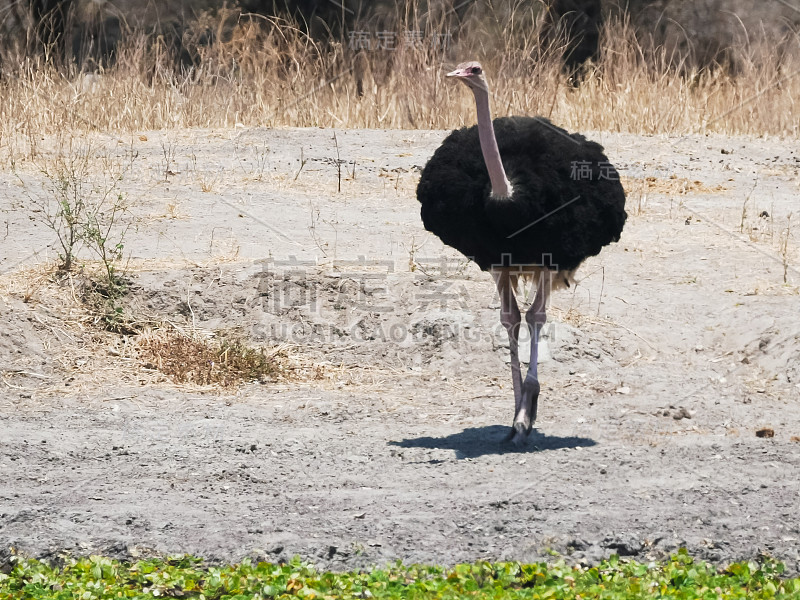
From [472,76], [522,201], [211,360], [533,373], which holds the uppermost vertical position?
[472,76]

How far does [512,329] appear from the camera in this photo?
22.7 ft

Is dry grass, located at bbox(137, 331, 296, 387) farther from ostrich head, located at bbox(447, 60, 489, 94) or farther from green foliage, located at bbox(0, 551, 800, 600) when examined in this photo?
green foliage, located at bbox(0, 551, 800, 600)

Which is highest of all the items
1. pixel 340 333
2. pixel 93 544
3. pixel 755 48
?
pixel 755 48

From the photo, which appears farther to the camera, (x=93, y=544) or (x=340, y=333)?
→ (x=340, y=333)

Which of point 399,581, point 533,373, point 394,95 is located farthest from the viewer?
point 394,95

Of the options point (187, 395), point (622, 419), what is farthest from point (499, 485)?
point (187, 395)

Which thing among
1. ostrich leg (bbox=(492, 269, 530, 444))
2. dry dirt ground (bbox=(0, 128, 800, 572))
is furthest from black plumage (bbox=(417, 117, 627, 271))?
dry dirt ground (bbox=(0, 128, 800, 572))

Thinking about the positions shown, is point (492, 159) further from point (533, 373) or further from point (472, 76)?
point (533, 373)

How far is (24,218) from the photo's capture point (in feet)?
32.4

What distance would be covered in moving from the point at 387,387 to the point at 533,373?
1294 mm

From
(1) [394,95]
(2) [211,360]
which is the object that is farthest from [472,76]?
(1) [394,95]

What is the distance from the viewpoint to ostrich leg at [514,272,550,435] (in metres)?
6.49

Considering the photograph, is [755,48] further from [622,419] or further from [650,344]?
[622,419]

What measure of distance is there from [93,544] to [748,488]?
272 cm
